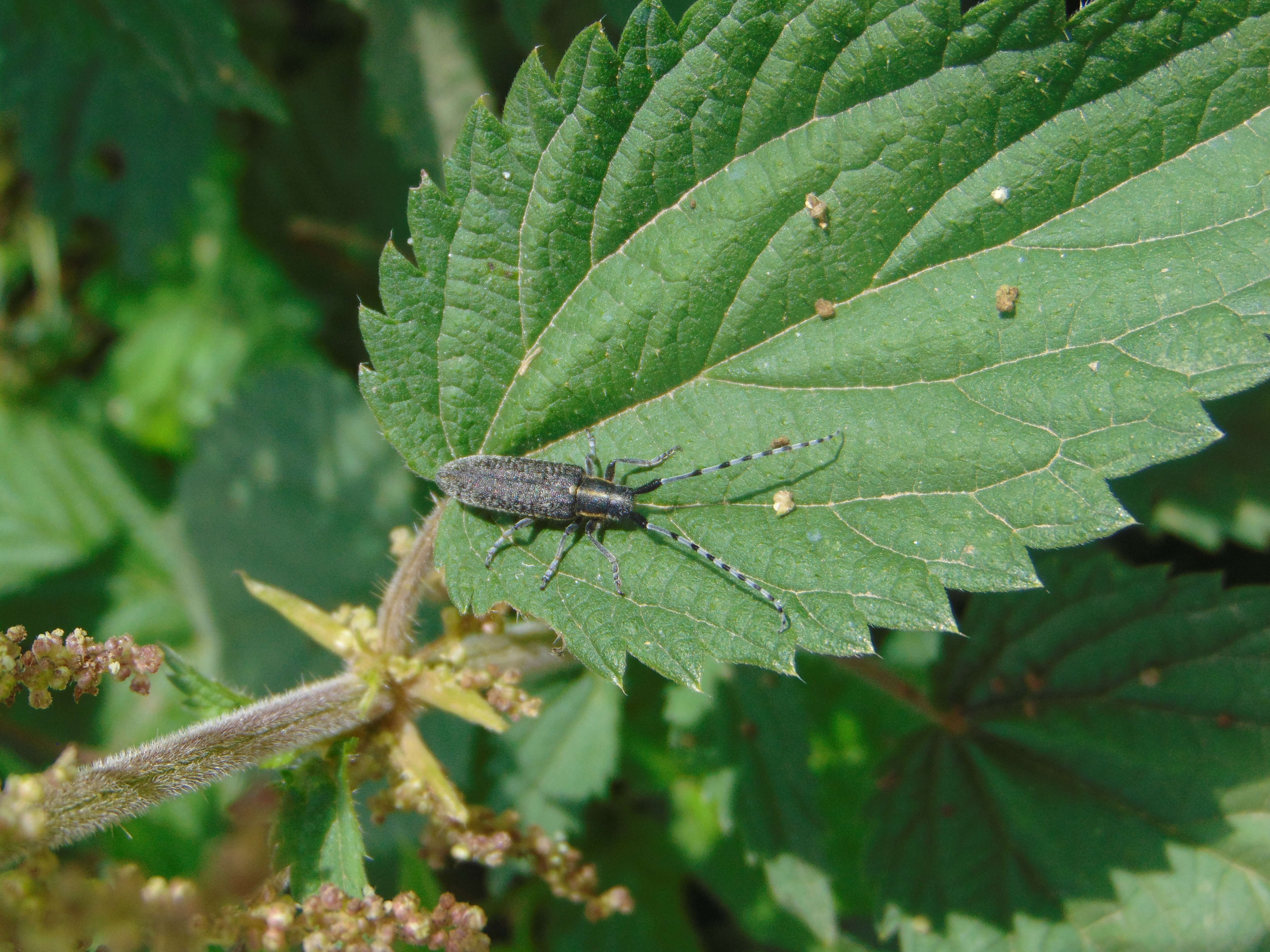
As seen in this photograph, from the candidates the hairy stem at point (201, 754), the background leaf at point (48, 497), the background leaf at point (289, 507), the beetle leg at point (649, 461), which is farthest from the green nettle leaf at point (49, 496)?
the beetle leg at point (649, 461)

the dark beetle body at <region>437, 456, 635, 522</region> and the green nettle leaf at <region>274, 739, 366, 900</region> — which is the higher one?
the dark beetle body at <region>437, 456, 635, 522</region>

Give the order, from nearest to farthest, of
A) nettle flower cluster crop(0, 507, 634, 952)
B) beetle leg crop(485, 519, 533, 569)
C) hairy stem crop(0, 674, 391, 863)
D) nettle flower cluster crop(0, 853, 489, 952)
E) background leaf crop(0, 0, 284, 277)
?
nettle flower cluster crop(0, 853, 489, 952), nettle flower cluster crop(0, 507, 634, 952), hairy stem crop(0, 674, 391, 863), beetle leg crop(485, 519, 533, 569), background leaf crop(0, 0, 284, 277)

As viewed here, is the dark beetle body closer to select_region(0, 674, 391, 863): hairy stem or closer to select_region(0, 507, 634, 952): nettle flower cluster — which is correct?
select_region(0, 507, 634, 952): nettle flower cluster

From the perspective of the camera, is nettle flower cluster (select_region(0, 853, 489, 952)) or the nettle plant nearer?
nettle flower cluster (select_region(0, 853, 489, 952))

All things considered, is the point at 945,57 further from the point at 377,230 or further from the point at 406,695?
the point at 377,230

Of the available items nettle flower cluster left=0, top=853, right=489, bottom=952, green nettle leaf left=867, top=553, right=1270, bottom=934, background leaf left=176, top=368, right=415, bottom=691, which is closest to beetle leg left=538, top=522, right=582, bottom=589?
nettle flower cluster left=0, top=853, right=489, bottom=952

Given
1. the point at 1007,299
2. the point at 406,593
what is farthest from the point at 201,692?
the point at 1007,299

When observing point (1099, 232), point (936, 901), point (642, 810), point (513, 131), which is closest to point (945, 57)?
point (1099, 232)

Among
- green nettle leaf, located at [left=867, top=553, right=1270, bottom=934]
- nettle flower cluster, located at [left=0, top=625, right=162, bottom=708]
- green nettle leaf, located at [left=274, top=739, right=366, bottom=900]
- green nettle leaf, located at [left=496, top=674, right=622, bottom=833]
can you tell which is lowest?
green nettle leaf, located at [left=867, top=553, right=1270, bottom=934]
